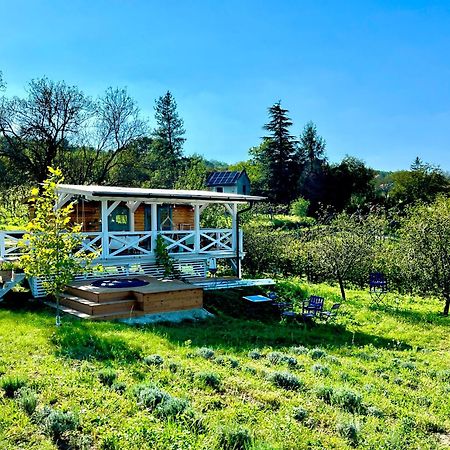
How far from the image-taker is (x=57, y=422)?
182 inches

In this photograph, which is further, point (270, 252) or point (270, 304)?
point (270, 252)

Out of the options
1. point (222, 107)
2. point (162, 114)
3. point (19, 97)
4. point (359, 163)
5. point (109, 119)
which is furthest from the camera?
point (162, 114)

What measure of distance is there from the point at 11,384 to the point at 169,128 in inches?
2020

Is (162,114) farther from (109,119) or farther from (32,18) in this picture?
(32,18)

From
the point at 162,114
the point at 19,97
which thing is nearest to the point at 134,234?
the point at 19,97

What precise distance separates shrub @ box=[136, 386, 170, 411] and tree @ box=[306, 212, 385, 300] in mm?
11639

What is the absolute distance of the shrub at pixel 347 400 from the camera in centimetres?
570

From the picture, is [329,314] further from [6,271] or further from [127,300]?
[6,271]

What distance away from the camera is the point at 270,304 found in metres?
14.0

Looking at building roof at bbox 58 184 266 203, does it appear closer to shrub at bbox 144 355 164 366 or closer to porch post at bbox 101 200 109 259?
porch post at bbox 101 200 109 259

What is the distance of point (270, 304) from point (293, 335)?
10.9ft

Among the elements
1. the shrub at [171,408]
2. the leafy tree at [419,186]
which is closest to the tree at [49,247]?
the shrub at [171,408]

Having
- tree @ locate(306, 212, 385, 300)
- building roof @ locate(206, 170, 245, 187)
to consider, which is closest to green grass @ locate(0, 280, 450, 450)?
tree @ locate(306, 212, 385, 300)

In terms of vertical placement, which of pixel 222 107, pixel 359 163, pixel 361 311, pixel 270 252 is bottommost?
pixel 361 311
